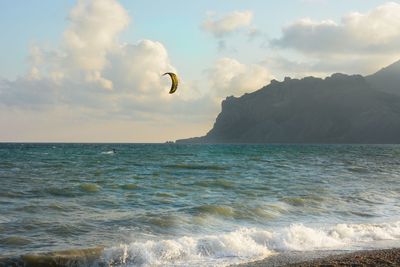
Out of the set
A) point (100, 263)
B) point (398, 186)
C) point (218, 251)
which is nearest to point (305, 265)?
point (218, 251)

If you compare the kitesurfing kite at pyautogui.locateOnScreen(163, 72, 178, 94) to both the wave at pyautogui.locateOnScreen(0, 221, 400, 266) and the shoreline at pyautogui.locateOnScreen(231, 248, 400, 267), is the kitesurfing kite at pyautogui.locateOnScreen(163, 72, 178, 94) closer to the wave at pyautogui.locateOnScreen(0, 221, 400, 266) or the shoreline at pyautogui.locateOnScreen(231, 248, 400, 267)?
the wave at pyautogui.locateOnScreen(0, 221, 400, 266)

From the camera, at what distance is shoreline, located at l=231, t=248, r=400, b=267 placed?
41.9 feet

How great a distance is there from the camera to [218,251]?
15062mm

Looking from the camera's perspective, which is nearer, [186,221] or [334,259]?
[334,259]

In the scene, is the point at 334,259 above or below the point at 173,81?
below

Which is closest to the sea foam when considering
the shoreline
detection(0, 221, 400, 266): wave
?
detection(0, 221, 400, 266): wave

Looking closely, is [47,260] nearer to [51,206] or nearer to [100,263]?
[100,263]

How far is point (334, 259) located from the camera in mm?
13555

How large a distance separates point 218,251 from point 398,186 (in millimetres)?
24328

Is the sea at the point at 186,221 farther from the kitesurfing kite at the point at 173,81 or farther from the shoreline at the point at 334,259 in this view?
the kitesurfing kite at the point at 173,81

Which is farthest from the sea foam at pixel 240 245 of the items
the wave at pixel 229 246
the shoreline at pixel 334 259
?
the shoreline at pixel 334 259

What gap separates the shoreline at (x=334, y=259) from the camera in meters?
12.8

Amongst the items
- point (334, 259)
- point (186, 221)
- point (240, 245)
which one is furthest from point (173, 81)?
point (334, 259)

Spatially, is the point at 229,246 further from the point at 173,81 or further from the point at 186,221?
the point at 173,81
